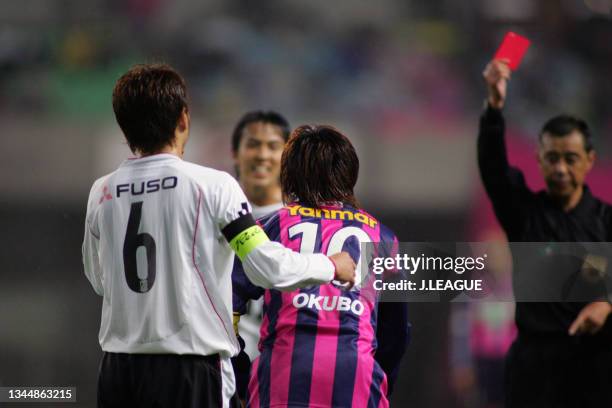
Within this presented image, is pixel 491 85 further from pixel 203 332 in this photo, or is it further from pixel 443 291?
pixel 203 332

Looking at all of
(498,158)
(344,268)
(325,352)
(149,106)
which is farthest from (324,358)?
(498,158)

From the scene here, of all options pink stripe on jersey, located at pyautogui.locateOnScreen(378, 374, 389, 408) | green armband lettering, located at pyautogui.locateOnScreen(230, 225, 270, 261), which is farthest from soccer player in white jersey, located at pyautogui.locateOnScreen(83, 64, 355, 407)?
pink stripe on jersey, located at pyautogui.locateOnScreen(378, 374, 389, 408)

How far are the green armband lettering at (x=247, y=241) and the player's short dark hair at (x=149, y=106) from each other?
376 mm

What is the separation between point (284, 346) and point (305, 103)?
11.1 ft

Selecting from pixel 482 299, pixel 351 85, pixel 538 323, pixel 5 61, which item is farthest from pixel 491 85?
pixel 5 61

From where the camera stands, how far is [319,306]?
282 centimetres

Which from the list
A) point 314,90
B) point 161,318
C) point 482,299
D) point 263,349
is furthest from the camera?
point 314,90

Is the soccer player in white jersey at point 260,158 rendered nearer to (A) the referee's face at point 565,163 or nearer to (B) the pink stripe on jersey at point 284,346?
(A) the referee's face at point 565,163

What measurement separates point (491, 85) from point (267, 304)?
1757 millimetres

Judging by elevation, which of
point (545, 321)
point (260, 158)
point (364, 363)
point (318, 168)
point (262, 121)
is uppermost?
point (262, 121)

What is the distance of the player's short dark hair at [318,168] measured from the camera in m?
2.92

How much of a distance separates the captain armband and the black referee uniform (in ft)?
6.32

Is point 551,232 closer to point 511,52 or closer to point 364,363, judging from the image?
point 511,52

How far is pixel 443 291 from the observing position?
16.0 feet
